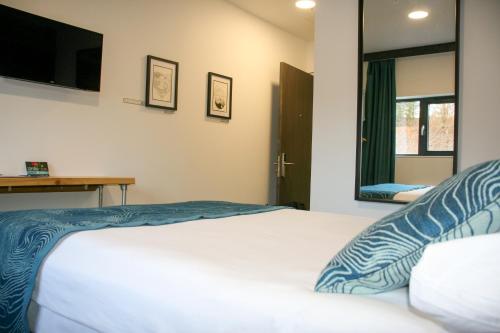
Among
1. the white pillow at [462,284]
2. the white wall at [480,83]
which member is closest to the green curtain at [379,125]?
the white wall at [480,83]

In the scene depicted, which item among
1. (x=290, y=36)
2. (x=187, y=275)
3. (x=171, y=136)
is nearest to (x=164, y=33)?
(x=171, y=136)

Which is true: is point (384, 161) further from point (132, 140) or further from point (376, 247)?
point (376, 247)

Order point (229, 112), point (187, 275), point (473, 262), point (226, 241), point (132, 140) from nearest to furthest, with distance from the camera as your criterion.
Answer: point (473, 262), point (187, 275), point (226, 241), point (132, 140), point (229, 112)

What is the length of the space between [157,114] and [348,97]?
1.68m

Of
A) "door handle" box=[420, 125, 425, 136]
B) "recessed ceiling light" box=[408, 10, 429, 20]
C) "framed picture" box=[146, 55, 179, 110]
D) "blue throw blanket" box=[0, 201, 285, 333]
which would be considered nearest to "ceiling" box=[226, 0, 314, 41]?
"framed picture" box=[146, 55, 179, 110]

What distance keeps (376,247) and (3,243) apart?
4.02 ft

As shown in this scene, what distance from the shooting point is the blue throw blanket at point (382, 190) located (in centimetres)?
298

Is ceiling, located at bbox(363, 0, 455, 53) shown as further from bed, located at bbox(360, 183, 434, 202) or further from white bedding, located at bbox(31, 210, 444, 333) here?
white bedding, located at bbox(31, 210, 444, 333)

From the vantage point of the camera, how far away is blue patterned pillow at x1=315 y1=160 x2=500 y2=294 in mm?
694

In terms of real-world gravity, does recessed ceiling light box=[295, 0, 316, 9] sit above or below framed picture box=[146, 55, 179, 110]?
above

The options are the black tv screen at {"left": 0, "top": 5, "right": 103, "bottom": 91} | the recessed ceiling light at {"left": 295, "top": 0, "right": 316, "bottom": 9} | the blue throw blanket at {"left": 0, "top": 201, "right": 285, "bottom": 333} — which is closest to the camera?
the blue throw blanket at {"left": 0, "top": 201, "right": 285, "bottom": 333}

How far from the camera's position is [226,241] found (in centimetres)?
129

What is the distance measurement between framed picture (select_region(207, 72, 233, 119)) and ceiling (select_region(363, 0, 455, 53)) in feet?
5.36

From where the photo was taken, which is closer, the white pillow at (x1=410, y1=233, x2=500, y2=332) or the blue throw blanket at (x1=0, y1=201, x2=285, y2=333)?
the white pillow at (x1=410, y1=233, x2=500, y2=332)
